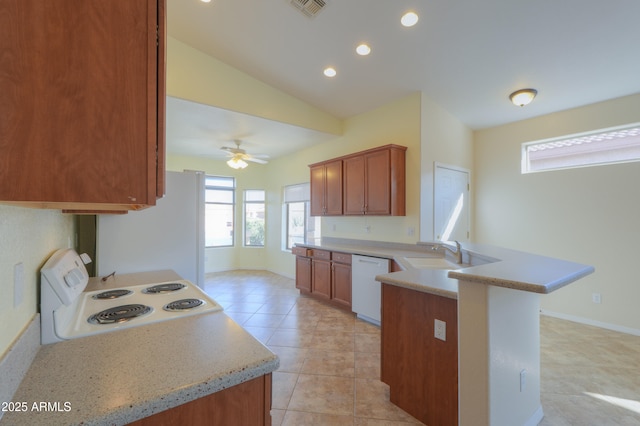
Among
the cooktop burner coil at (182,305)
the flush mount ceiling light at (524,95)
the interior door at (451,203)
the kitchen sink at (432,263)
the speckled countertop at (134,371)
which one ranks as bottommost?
the kitchen sink at (432,263)

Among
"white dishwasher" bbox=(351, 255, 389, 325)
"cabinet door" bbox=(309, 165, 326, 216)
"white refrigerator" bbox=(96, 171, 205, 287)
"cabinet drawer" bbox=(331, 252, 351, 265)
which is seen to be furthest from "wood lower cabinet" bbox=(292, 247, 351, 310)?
"white refrigerator" bbox=(96, 171, 205, 287)

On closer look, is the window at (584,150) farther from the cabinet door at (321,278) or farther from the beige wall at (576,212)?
the cabinet door at (321,278)

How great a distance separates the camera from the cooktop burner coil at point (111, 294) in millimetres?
1482

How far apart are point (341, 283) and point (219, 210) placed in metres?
4.01

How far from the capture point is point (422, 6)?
7.83ft

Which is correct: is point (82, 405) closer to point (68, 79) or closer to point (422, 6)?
point (68, 79)

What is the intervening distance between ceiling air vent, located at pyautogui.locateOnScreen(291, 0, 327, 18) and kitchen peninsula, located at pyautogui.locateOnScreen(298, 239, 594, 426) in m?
2.55

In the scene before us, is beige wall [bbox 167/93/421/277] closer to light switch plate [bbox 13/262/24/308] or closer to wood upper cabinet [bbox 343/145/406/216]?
wood upper cabinet [bbox 343/145/406/216]

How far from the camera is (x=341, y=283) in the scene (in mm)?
3926

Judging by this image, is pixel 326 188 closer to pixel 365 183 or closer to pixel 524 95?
pixel 365 183

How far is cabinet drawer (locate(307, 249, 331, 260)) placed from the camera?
4203mm

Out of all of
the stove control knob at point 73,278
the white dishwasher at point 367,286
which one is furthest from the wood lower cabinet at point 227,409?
the white dishwasher at point 367,286

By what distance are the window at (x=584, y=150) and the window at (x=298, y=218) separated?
3.73 metres

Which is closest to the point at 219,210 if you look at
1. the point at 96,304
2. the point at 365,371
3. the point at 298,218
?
the point at 298,218
